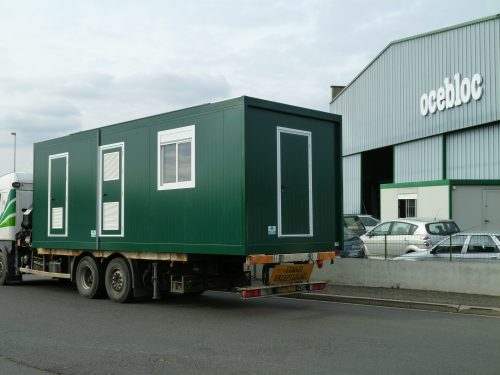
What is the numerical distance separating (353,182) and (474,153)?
1234 cm

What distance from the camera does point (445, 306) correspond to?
11.4m

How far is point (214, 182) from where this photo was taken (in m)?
10.2

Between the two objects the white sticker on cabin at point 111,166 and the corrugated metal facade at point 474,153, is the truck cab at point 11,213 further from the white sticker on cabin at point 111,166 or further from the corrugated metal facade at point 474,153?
the corrugated metal facade at point 474,153

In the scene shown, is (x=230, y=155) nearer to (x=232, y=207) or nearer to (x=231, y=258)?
(x=232, y=207)

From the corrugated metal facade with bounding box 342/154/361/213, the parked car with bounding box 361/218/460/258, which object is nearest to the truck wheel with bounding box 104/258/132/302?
the parked car with bounding box 361/218/460/258

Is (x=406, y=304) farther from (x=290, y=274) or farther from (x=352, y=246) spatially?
(x=352, y=246)

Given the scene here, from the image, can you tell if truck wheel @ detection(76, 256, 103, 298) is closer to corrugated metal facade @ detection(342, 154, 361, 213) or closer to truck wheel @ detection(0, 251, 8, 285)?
truck wheel @ detection(0, 251, 8, 285)

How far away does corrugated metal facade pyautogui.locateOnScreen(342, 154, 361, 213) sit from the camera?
3775 cm

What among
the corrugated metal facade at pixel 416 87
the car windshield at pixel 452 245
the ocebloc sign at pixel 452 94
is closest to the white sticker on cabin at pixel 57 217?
the car windshield at pixel 452 245

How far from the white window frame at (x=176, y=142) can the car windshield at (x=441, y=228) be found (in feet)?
32.7

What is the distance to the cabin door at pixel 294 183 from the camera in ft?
34.4

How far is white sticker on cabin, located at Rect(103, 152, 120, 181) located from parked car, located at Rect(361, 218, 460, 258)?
6952mm

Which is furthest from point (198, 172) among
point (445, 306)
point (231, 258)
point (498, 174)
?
point (498, 174)

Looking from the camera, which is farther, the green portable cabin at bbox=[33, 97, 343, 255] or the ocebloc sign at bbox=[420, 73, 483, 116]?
the ocebloc sign at bbox=[420, 73, 483, 116]
